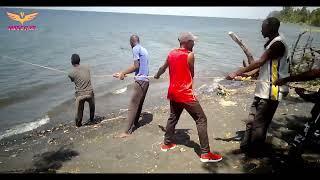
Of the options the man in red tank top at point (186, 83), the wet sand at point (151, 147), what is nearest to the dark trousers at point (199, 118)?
the man in red tank top at point (186, 83)

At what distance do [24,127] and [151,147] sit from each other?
6.39m

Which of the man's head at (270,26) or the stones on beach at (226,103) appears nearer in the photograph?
the man's head at (270,26)

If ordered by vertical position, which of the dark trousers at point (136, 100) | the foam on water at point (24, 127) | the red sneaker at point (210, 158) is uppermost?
the dark trousers at point (136, 100)

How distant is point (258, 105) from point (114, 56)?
1023 inches

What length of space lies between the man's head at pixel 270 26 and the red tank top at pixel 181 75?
1.36 meters

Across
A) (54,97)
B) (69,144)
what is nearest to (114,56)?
(54,97)

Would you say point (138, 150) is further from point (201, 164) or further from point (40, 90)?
point (40, 90)

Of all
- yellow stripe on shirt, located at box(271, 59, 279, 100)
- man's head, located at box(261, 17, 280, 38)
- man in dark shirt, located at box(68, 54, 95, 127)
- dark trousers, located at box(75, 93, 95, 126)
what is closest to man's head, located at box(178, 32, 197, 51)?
man's head, located at box(261, 17, 280, 38)

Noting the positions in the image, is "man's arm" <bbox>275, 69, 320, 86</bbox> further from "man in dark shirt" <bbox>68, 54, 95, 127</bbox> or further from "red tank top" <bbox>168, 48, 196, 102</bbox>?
"man in dark shirt" <bbox>68, 54, 95, 127</bbox>

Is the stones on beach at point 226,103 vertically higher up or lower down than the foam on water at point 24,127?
higher up

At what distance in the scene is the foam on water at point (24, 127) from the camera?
10.5m

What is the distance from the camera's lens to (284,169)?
515 cm

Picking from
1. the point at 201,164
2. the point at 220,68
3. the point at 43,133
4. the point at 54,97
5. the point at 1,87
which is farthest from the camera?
the point at 220,68

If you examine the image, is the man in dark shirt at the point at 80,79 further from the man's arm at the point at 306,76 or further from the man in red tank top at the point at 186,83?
the man's arm at the point at 306,76
